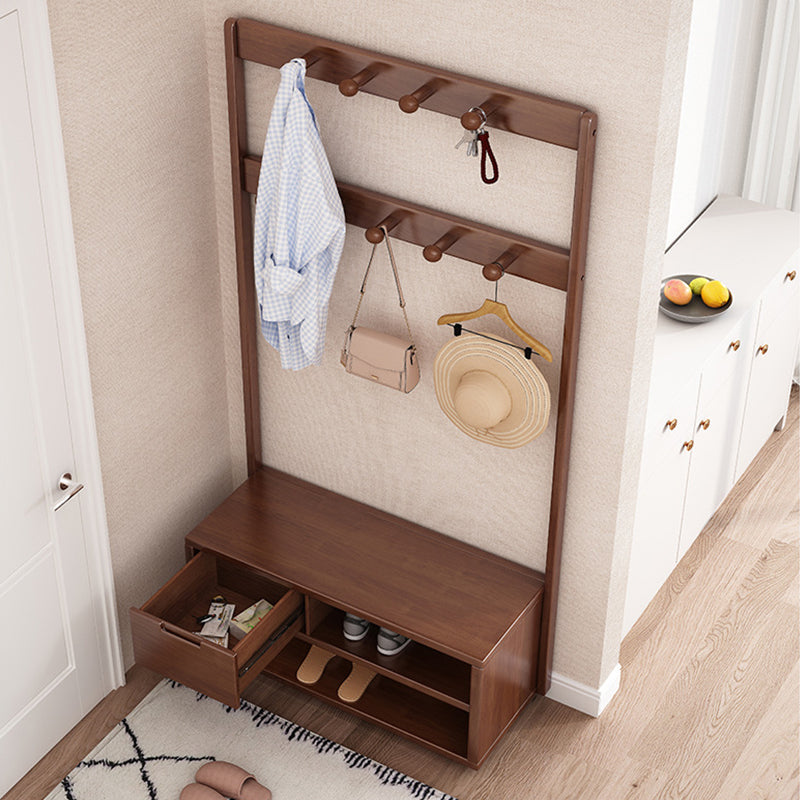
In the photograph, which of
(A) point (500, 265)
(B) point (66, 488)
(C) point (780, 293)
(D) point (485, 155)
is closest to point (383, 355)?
(A) point (500, 265)

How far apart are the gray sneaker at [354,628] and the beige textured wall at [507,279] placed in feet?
0.96

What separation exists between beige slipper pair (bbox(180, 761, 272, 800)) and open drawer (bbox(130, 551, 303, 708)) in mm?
165

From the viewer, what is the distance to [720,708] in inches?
122

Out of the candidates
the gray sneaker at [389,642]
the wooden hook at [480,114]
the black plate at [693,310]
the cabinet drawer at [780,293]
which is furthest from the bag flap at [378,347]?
the cabinet drawer at [780,293]

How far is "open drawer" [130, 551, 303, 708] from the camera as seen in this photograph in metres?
2.81

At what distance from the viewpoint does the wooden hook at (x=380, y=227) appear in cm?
261

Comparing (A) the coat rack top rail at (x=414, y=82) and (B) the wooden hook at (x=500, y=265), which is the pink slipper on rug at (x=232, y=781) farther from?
(A) the coat rack top rail at (x=414, y=82)

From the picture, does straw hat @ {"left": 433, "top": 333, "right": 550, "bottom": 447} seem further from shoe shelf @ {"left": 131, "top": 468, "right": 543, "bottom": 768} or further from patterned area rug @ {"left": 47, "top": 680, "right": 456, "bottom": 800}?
patterned area rug @ {"left": 47, "top": 680, "right": 456, "bottom": 800}

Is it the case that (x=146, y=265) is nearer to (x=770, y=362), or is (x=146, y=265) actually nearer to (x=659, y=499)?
(x=659, y=499)

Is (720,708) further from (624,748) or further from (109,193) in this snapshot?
(109,193)

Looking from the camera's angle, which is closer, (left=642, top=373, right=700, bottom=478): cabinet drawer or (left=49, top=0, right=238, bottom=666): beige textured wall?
(left=49, top=0, right=238, bottom=666): beige textured wall

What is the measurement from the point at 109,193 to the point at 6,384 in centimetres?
46

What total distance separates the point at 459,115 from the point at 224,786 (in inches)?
63.5

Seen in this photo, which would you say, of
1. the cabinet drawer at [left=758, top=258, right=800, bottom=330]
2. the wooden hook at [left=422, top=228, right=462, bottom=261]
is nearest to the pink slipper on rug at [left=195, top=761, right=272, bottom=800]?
the wooden hook at [left=422, top=228, right=462, bottom=261]
